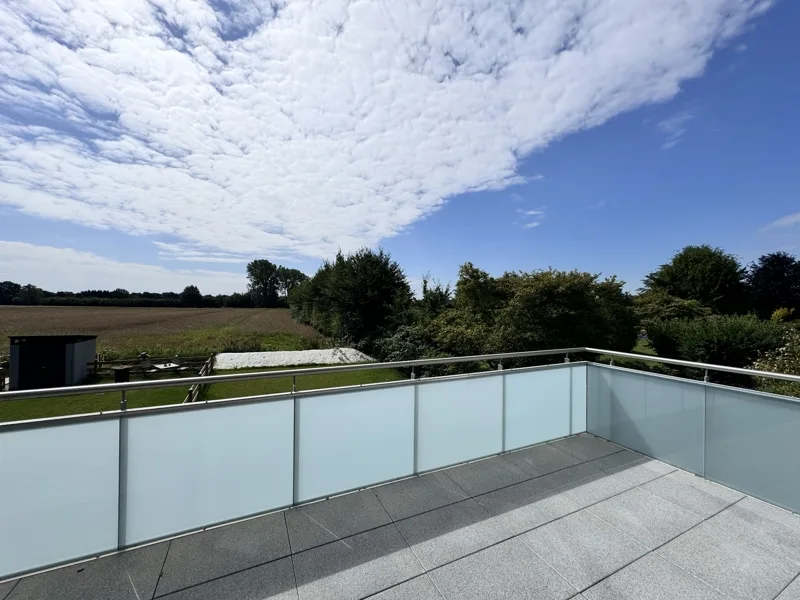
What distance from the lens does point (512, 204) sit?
531 inches

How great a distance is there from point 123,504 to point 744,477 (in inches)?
193

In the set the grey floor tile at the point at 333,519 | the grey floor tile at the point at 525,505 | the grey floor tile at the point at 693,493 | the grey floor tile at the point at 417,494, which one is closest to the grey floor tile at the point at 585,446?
the grey floor tile at the point at 693,493


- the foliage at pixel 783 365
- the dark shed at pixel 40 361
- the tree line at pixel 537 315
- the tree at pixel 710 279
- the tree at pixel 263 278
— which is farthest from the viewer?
the tree at pixel 263 278

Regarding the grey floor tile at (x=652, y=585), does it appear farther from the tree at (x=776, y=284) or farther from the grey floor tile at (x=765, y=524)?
the tree at (x=776, y=284)

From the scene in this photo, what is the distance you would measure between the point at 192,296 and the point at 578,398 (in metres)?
75.7

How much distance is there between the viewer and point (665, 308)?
1761 centimetres

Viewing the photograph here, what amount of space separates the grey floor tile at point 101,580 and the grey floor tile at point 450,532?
5.12ft

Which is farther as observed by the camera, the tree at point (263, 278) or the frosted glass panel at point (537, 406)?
the tree at point (263, 278)

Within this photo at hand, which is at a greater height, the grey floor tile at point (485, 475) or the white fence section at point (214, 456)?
the white fence section at point (214, 456)

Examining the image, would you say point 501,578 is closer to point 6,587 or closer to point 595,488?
point 595,488

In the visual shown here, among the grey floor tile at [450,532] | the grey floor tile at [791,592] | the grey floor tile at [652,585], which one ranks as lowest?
the grey floor tile at [450,532]

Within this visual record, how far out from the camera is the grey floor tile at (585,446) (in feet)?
13.2

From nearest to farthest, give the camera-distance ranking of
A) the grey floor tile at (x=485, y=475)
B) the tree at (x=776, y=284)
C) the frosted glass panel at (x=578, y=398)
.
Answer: the grey floor tile at (x=485, y=475)
the frosted glass panel at (x=578, y=398)
the tree at (x=776, y=284)

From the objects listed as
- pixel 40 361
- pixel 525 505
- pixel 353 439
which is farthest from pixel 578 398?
pixel 40 361
